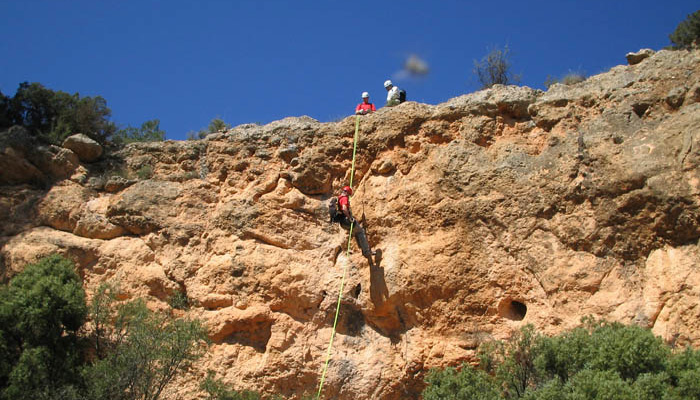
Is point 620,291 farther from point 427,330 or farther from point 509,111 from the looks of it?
point 509,111

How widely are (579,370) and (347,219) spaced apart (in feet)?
15.0

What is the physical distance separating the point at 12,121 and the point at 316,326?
26.9ft

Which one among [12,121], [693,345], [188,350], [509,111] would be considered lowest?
[693,345]

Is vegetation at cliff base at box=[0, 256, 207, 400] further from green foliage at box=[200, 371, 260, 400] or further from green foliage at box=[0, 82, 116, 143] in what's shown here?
green foliage at box=[0, 82, 116, 143]

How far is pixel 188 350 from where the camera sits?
11602mm

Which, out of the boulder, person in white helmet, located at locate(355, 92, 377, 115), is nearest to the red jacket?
person in white helmet, located at locate(355, 92, 377, 115)

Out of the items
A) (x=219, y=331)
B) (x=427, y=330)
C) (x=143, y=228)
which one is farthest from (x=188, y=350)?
(x=427, y=330)

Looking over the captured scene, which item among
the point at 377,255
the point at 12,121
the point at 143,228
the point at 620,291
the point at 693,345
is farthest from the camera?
the point at 12,121

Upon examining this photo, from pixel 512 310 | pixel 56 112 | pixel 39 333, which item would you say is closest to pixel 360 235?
pixel 512 310

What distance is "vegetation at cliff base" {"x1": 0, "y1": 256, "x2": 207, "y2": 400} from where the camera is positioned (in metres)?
10.9

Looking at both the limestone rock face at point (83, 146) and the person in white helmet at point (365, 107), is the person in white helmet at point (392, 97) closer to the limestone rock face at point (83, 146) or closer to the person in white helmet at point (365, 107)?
the person in white helmet at point (365, 107)

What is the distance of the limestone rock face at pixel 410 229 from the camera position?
10953mm

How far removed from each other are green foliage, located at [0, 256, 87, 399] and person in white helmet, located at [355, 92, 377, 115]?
5.86 metres

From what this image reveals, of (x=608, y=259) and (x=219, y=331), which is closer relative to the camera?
(x=608, y=259)
